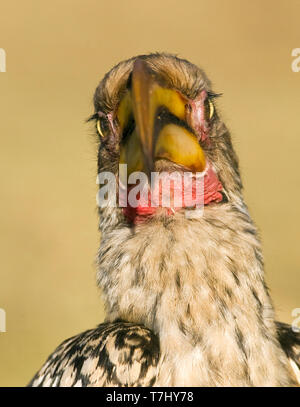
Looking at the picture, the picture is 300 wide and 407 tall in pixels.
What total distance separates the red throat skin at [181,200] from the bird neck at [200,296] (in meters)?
0.04

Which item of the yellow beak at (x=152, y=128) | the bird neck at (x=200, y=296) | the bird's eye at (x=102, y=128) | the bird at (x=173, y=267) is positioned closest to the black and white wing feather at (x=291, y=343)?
the bird at (x=173, y=267)

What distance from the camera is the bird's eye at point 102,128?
3.56 meters

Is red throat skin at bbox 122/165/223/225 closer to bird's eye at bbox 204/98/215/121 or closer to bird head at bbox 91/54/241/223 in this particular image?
bird head at bbox 91/54/241/223

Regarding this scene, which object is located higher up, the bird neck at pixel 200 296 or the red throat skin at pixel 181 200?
the red throat skin at pixel 181 200

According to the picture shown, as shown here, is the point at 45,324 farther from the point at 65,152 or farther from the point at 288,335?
the point at 288,335

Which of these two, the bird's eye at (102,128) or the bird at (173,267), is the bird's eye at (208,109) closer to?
the bird at (173,267)

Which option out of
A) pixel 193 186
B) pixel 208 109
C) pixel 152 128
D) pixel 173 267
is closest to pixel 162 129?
pixel 152 128

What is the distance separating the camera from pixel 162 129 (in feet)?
10.3

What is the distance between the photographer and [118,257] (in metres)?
3.31

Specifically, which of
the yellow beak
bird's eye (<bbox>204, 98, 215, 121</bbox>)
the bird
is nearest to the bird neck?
the bird

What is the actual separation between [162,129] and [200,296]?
0.74 m

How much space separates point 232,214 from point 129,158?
568 mm

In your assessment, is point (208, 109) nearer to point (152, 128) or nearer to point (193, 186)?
point (193, 186)

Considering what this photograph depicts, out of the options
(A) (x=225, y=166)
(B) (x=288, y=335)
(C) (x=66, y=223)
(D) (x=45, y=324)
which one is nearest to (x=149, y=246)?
(A) (x=225, y=166)
